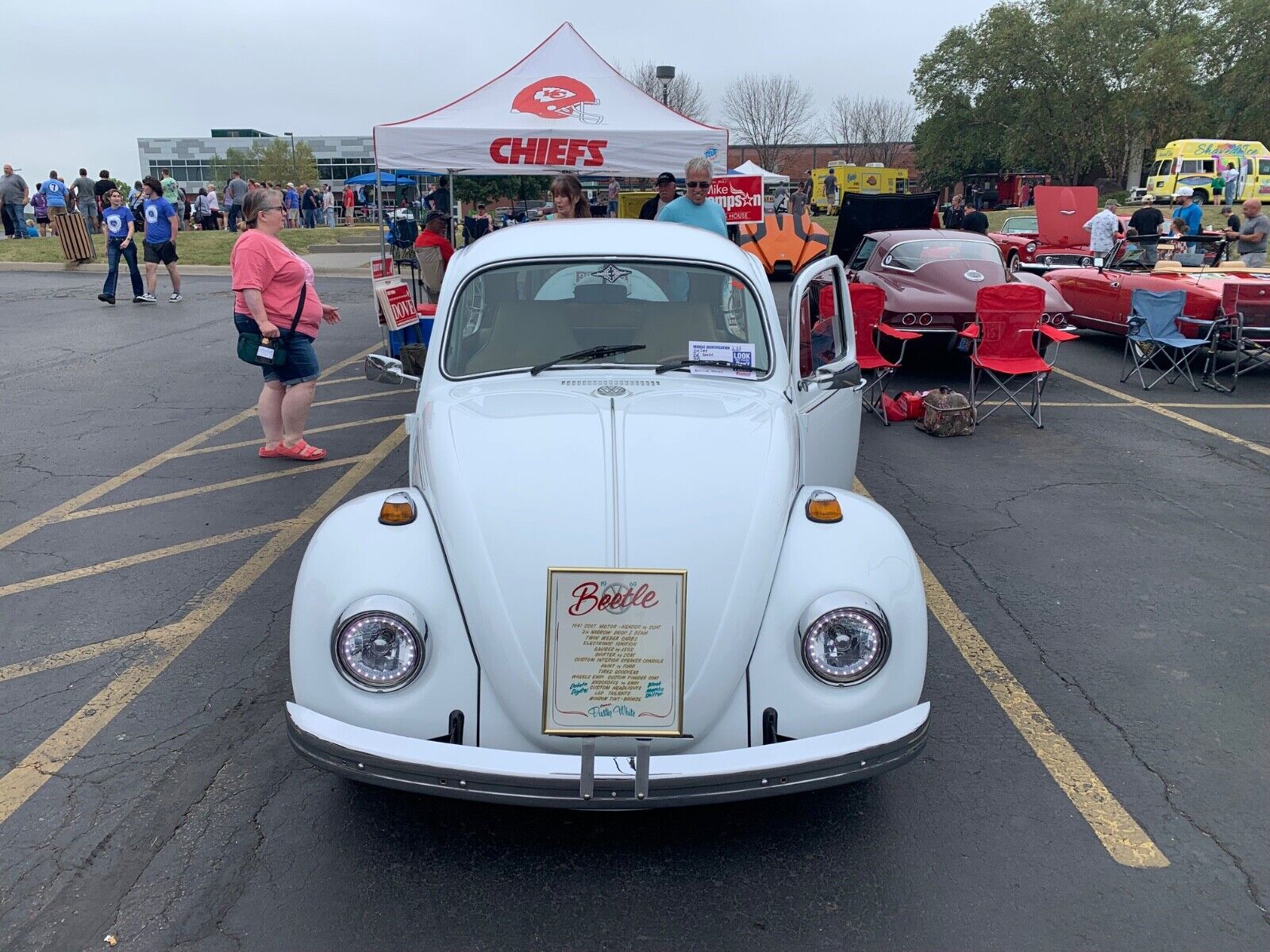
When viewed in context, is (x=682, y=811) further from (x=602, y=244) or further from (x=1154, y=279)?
(x=1154, y=279)

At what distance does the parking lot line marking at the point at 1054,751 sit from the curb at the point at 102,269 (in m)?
19.9

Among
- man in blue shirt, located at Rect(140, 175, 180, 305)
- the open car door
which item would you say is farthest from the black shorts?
the open car door

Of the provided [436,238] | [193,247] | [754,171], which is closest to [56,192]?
[193,247]

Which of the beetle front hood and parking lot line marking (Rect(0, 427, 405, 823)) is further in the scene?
parking lot line marking (Rect(0, 427, 405, 823))

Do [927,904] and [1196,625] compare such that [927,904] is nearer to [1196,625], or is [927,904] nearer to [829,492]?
[829,492]

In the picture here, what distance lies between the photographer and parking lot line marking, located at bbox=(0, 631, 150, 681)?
Answer: 4.25 metres

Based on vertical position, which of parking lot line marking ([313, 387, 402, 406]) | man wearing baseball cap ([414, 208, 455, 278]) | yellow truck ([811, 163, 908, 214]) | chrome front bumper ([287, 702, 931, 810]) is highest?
yellow truck ([811, 163, 908, 214])

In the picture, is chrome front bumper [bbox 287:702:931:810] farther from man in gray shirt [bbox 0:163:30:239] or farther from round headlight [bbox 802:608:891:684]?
man in gray shirt [bbox 0:163:30:239]

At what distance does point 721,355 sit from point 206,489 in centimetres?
426

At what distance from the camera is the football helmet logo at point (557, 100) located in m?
10.2

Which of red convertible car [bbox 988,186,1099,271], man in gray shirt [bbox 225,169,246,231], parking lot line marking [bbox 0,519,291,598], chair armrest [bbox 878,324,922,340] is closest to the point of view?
parking lot line marking [bbox 0,519,291,598]

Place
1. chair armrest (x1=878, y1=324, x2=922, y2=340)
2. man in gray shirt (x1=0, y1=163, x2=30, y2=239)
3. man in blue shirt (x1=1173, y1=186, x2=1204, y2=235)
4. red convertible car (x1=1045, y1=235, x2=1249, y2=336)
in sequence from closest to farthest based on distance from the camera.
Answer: chair armrest (x1=878, y1=324, x2=922, y2=340), red convertible car (x1=1045, y1=235, x2=1249, y2=336), man in blue shirt (x1=1173, y1=186, x2=1204, y2=235), man in gray shirt (x1=0, y1=163, x2=30, y2=239)

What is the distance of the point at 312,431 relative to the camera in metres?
8.48

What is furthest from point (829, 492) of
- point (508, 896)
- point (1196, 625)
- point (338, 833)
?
point (1196, 625)
